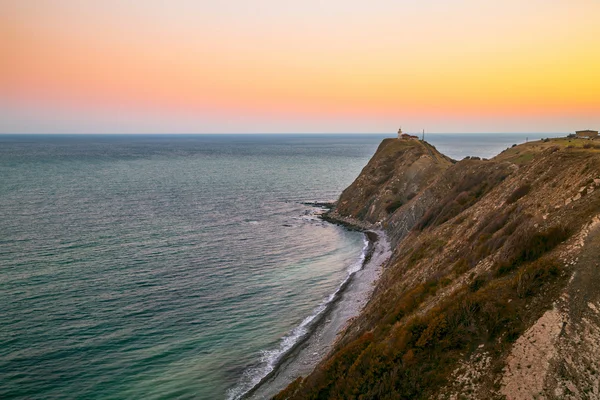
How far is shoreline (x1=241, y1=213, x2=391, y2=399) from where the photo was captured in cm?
3225

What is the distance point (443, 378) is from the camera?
69.4ft

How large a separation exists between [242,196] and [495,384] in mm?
100739

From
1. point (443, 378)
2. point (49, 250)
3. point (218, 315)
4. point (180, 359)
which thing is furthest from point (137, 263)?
point (443, 378)

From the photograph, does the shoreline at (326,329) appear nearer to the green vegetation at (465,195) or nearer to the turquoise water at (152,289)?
the turquoise water at (152,289)

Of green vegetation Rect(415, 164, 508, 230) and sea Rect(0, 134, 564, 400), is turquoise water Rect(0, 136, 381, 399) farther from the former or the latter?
green vegetation Rect(415, 164, 508, 230)

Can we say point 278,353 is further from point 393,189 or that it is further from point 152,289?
point 393,189

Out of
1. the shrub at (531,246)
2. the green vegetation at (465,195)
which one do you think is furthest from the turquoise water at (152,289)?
the shrub at (531,246)

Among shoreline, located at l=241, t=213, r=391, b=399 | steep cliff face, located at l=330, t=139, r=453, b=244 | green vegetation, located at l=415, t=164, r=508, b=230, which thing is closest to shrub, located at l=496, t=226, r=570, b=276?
shoreline, located at l=241, t=213, r=391, b=399

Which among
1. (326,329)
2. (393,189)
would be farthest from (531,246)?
(393,189)

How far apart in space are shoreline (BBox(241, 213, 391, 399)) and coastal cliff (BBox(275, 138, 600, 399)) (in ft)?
8.35

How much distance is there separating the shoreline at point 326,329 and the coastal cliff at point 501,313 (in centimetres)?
254

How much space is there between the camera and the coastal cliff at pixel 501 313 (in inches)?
790

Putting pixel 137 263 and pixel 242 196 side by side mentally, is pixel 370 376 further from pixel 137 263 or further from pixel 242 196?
pixel 242 196

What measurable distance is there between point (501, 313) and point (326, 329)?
20.5 meters
